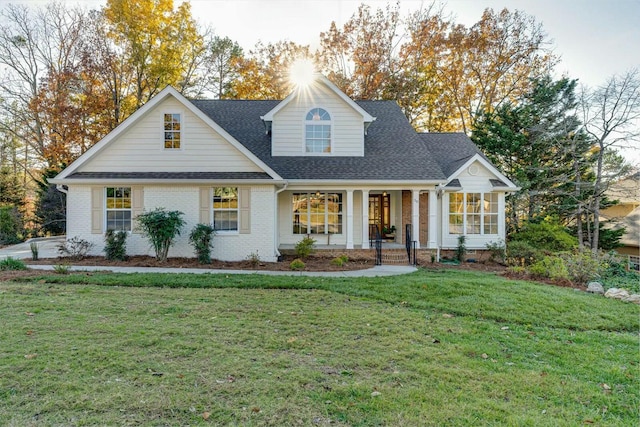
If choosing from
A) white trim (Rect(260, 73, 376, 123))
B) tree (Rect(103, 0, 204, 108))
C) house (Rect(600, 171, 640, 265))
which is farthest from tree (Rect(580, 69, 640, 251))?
tree (Rect(103, 0, 204, 108))

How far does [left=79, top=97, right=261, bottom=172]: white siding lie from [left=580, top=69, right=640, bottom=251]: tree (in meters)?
14.6

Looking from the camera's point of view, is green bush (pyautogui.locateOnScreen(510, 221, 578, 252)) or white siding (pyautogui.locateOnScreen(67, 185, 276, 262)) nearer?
white siding (pyautogui.locateOnScreen(67, 185, 276, 262))

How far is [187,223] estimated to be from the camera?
12211mm

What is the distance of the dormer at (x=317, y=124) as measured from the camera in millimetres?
14227

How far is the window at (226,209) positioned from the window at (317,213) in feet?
9.24

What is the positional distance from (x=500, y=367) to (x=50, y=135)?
2780cm

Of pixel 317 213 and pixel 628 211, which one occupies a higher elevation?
pixel 628 211

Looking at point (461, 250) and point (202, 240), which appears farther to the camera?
point (461, 250)

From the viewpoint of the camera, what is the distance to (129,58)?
23.5 m

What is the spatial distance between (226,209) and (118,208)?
3834mm

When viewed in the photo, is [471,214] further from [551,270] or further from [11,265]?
[11,265]

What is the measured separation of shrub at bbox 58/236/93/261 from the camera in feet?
38.3

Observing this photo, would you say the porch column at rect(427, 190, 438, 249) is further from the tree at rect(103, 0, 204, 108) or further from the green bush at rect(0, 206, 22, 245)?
A: the tree at rect(103, 0, 204, 108)

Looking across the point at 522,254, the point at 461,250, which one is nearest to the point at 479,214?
the point at 461,250
